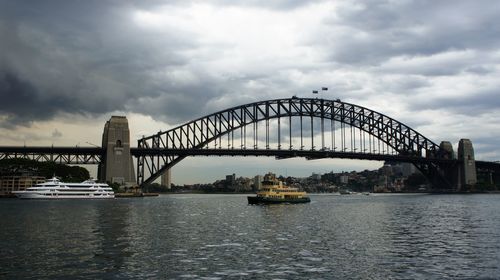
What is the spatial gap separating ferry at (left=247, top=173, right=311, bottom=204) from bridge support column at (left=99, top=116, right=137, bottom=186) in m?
49.0

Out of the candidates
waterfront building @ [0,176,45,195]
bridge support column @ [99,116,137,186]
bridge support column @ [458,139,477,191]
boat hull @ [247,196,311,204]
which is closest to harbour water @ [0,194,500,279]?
boat hull @ [247,196,311,204]

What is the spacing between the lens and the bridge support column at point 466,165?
194 meters

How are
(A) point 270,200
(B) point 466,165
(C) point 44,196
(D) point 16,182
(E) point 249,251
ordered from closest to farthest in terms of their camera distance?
(E) point 249,251 < (A) point 270,200 < (C) point 44,196 < (D) point 16,182 < (B) point 466,165

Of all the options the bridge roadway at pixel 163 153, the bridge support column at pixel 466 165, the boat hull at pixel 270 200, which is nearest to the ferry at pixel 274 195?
the boat hull at pixel 270 200

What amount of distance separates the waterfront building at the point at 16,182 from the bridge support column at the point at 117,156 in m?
23.6

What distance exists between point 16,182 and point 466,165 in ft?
500

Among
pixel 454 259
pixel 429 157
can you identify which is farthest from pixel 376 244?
pixel 429 157

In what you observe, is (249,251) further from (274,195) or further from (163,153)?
(163,153)

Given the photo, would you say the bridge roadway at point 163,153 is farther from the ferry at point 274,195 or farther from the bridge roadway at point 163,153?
the ferry at point 274,195

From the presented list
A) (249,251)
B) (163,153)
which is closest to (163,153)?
(163,153)

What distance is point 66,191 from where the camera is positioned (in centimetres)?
12519

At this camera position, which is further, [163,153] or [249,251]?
[163,153]

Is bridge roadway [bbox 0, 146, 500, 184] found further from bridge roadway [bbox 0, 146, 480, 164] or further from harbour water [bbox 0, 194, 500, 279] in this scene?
harbour water [bbox 0, 194, 500, 279]

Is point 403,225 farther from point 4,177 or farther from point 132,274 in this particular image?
point 4,177
